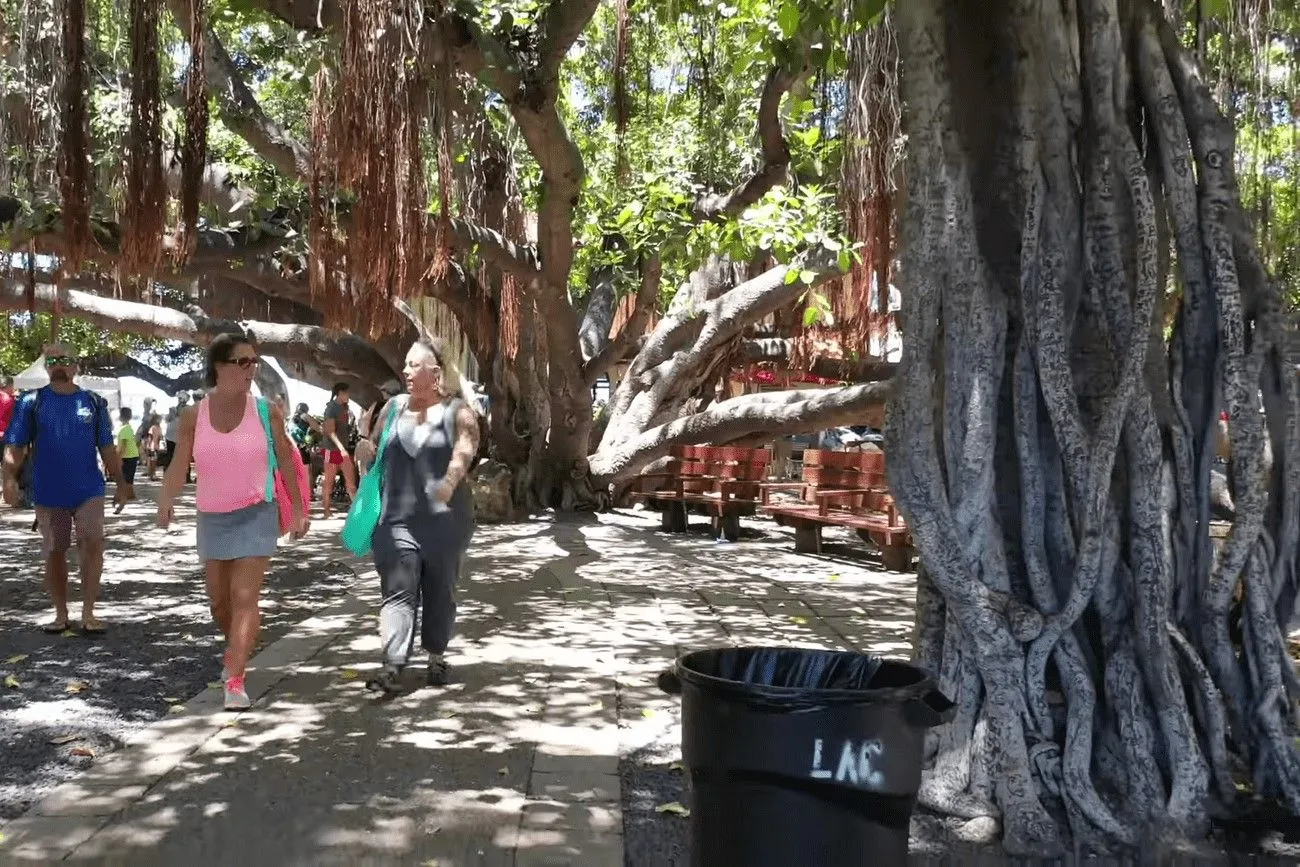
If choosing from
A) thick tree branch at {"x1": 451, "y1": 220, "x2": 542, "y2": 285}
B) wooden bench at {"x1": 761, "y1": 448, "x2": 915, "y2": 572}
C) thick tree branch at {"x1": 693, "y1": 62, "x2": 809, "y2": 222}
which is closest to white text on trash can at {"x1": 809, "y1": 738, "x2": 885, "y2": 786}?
wooden bench at {"x1": 761, "y1": 448, "x2": 915, "y2": 572}

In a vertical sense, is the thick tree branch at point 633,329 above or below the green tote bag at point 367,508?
above

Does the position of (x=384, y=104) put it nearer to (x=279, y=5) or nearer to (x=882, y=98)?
(x=882, y=98)

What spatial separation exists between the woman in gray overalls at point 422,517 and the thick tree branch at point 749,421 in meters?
7.60

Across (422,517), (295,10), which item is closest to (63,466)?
(422,517)

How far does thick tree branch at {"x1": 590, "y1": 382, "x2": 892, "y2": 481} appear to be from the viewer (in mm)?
12798

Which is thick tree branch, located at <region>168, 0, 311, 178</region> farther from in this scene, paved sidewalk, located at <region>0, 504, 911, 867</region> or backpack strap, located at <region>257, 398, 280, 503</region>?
backpack strap, located at <region>257, 398, 280, 503</region>

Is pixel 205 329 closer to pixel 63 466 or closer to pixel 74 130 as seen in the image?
pixel 63 466

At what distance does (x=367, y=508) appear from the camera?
556cm

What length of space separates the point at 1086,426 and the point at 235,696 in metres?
3.75

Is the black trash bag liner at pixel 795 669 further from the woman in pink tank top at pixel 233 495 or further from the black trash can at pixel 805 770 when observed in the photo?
the woman in pink tank top at pixel 233 495

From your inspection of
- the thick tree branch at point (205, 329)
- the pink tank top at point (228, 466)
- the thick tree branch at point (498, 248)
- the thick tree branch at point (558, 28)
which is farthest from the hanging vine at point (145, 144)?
the thick tree branch at point (205, 329)

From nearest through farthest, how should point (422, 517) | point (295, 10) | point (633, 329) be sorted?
point (422, 517) → point (295, 10) → point (633, 329)

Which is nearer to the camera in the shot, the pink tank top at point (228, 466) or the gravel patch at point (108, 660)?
the gravel patch at point (108, 660)

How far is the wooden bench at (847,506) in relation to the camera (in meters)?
10.1
